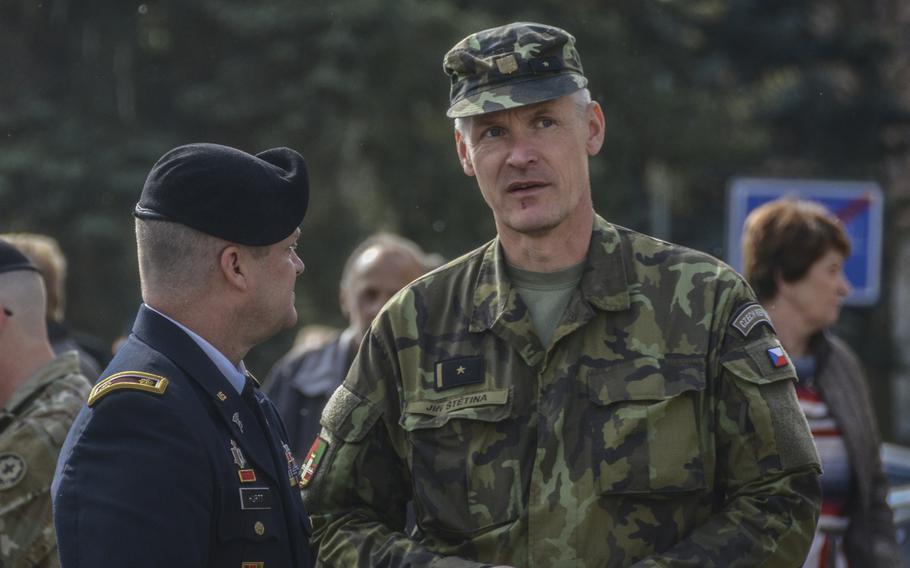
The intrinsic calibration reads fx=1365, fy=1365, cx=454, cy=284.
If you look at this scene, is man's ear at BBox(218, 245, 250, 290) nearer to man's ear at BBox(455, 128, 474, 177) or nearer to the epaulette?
the epaulette

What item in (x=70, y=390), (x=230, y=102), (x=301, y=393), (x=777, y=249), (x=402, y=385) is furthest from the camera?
(x=230, y=102)

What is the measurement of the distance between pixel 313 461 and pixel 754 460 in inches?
42.2

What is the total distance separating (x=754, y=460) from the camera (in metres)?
3.09

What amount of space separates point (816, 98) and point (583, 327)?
15140 mm

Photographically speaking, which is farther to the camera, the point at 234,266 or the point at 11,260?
the point at 11,260

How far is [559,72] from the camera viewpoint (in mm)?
3385

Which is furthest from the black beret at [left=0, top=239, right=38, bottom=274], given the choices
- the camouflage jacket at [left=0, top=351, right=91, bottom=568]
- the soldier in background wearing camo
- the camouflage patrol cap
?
the camouflage patrol cap

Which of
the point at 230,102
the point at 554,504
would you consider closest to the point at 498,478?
the point at 554,504

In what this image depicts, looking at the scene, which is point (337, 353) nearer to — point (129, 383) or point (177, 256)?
point (177, 256)

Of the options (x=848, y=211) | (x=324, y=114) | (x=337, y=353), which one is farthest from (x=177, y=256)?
(x=324, y=114)

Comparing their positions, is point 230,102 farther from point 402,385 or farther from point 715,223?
point 402,385

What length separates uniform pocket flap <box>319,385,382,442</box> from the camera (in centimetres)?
332

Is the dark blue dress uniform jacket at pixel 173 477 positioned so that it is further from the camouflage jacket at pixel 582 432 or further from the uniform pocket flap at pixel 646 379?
the uniform pocket flap at pixel 646 379

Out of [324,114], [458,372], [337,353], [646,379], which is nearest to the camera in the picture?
[646,379]
